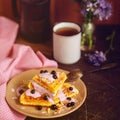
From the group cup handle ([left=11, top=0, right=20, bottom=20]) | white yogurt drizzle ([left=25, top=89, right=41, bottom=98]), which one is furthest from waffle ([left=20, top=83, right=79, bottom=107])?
cup handle ([left=11, top=0, right=20, bottom=20])

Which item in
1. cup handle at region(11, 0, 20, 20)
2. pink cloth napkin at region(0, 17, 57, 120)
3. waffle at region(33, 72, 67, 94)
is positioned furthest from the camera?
cup handle at region(11, 0, 20, 20)

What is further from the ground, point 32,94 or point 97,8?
point 97,8

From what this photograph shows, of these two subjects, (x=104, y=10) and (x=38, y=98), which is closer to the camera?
(x=38, y=98)

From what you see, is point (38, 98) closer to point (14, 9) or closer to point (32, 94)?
point (32, 94)

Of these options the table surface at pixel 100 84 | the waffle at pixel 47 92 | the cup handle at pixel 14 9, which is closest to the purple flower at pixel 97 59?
the table surface at pixel 100 84

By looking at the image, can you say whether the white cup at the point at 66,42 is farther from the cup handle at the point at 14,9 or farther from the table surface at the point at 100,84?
the cup handle at the point at 14,9

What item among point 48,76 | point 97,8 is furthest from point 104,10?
point 48,76

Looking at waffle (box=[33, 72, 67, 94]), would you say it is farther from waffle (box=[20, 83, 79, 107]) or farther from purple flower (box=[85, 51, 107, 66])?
purple flower (box=[85, 51, 107, 66])
